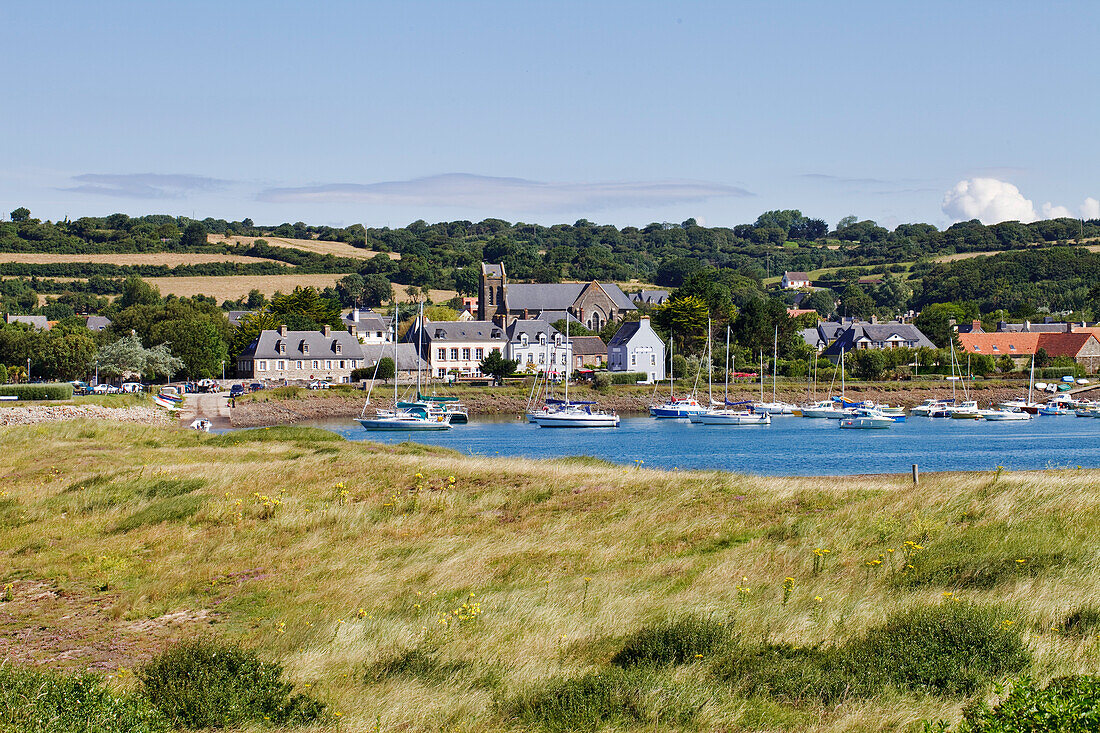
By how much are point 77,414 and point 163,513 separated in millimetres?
47638

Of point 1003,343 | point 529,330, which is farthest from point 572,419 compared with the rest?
point 1003,343

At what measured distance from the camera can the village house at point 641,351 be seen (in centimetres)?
10712

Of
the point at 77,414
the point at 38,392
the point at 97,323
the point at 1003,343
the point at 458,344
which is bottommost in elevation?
the point at 77,414

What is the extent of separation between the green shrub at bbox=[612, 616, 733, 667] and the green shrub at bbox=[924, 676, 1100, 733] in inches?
146

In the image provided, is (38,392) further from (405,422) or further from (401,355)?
→ (401,355)

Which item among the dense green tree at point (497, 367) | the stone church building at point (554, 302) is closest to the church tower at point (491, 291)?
the stone church building at point (554, 302)

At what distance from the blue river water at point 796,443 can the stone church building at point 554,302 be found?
57.1m

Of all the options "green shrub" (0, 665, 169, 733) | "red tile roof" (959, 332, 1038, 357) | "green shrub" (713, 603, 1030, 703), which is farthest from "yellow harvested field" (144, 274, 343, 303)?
"green shrub" (713, 603, 1030, 703)

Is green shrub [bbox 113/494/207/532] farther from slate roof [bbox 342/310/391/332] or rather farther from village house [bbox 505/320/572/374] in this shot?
slate roof [bbox 342/310/391/332]

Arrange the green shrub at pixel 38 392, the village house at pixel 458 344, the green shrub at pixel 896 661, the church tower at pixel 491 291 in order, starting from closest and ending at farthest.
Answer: the green shrub at pixel 896 661, the green shrub at pixel 38 392, the village house at pixel 458 344, the church tower at pixel 491 291

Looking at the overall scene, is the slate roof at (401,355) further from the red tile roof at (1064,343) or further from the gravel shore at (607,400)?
the red tile roof at (1064,343)

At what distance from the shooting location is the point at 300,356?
103 m

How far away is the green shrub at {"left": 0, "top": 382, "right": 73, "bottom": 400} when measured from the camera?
7062cm

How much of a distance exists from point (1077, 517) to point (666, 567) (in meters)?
8.15
